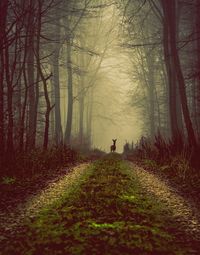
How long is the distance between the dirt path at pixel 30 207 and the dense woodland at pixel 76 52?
1989 mm

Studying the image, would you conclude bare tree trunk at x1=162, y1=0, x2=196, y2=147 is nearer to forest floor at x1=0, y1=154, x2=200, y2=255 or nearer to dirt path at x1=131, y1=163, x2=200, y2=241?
dirt path at x1=131, y1=163, x2=200, y2=241

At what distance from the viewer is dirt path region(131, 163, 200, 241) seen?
17.0ft

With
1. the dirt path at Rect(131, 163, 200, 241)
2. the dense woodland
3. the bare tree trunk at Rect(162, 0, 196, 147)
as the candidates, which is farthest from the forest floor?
the bare tree trunk at Rect(162, 0, 196, 147)

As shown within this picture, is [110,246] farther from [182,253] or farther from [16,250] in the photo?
[16,250]

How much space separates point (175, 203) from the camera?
664cm

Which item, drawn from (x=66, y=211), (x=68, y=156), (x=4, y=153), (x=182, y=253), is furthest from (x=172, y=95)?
(x=182, y=253)

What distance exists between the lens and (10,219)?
5488 mm

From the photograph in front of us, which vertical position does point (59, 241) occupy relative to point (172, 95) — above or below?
below

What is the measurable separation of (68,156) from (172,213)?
878 centimetres

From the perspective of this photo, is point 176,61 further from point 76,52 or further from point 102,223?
point 76,52

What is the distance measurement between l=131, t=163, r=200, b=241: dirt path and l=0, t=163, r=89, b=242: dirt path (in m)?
2.03

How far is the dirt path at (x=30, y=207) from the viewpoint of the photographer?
198 inches

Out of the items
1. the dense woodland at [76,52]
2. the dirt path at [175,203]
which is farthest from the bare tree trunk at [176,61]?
the dirt path at [175,203]

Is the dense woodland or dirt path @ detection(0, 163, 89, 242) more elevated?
the dense woodland
